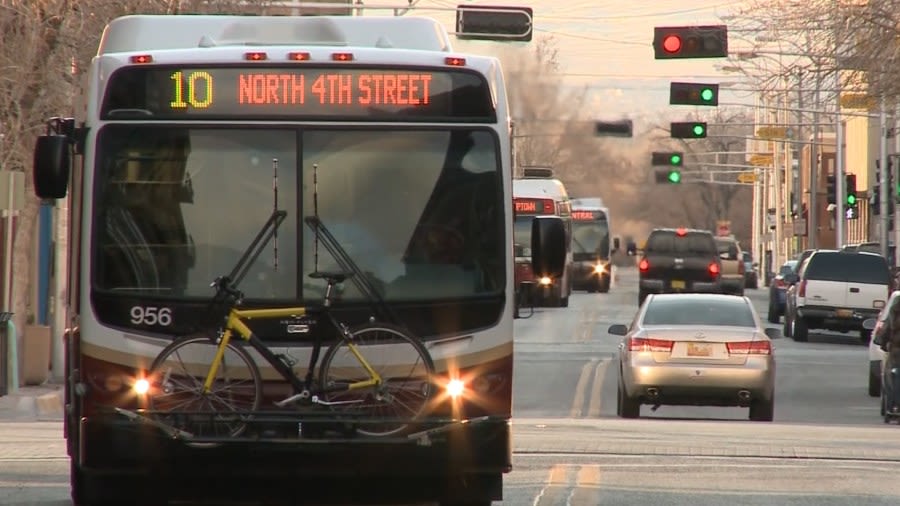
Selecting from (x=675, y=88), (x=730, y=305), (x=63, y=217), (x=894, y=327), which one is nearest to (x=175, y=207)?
(x=730, y=305)

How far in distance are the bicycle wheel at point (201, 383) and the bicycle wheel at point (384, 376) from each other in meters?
0.43

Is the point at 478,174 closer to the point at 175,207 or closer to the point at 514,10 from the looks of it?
the point at 175,207

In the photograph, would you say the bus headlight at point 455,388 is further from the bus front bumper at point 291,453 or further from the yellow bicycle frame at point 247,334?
the yellow bicycle frame at point 247,334

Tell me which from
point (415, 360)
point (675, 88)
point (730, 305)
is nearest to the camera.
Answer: point (415, 360)

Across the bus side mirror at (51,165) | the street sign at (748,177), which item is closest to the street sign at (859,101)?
the bus side mirror at (51,165)

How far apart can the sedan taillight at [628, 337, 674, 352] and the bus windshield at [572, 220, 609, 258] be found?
50355mm

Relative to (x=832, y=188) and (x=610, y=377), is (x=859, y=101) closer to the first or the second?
(x=610, y=377)

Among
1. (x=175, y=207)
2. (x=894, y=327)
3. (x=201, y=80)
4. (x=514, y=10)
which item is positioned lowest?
(x=894, y=327)

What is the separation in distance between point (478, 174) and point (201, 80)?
5.12ft

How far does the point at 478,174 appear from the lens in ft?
34.3

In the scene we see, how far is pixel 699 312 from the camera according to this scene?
21781mm

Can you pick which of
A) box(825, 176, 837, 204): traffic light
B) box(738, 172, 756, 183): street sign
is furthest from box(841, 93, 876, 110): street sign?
box(738, 172, 756, 183): street sign

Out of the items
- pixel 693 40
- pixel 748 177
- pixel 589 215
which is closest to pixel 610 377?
pixel 693 40

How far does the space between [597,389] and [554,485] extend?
1470 cm
